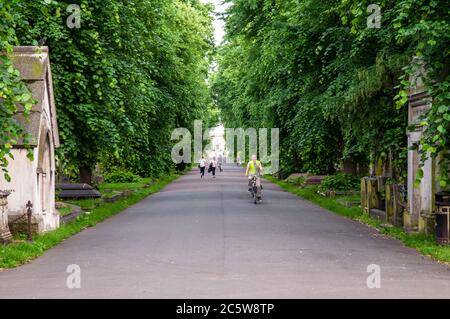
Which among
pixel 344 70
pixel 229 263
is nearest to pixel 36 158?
pixel 229 263

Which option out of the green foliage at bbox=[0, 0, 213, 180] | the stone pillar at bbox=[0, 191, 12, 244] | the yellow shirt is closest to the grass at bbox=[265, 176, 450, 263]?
the yellow shirt

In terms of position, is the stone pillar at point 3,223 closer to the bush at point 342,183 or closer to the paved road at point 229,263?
the paved road at point 229,263

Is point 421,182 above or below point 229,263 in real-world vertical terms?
above

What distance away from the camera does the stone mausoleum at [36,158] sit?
1992 cm

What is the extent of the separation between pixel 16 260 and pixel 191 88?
120 ft

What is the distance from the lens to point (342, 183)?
3681cm

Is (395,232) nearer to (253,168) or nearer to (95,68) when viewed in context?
(95,68)

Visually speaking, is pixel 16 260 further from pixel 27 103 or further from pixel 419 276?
pixel 419 276

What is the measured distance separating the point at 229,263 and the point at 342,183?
76.6 feet

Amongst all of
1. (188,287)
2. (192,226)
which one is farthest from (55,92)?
(188,287)

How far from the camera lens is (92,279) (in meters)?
12.3

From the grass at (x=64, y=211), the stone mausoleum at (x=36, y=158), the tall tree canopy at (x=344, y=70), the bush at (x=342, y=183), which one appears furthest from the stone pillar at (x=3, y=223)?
the bush at (x=342, y=183)

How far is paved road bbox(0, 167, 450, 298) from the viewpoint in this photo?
36.3 feet

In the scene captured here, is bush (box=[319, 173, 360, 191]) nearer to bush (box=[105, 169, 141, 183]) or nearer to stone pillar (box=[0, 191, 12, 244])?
bush (box=[105, 169, 141, 183])
